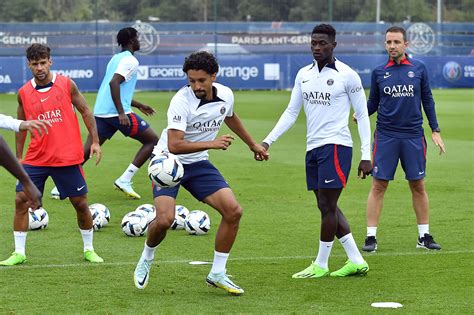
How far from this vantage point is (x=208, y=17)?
52281 millimetres

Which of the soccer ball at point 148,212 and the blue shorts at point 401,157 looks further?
the soccer ball at point 148,212

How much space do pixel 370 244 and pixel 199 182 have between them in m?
2.80

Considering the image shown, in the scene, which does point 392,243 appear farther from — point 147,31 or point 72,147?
point 147,31

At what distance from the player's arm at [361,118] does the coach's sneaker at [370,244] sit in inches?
65.3

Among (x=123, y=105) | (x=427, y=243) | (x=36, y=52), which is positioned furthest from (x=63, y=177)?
(x=123, y=105)

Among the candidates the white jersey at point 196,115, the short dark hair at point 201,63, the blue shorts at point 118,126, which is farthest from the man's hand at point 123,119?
the short dark hair at point 201,63

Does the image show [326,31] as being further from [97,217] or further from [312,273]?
[97,217]

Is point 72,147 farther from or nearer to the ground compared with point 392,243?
farther from the ground

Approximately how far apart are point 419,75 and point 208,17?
137 ft

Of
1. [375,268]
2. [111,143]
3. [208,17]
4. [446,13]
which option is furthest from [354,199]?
[446,13]

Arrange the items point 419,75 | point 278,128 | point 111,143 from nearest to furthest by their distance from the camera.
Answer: point 278,128, point 419,75, point 111,143

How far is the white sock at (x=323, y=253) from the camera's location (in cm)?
977

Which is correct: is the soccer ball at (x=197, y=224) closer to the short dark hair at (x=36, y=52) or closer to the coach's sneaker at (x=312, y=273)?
the coach's sneaker at (x=312, y=273)

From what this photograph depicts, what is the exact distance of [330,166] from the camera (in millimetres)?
9609
